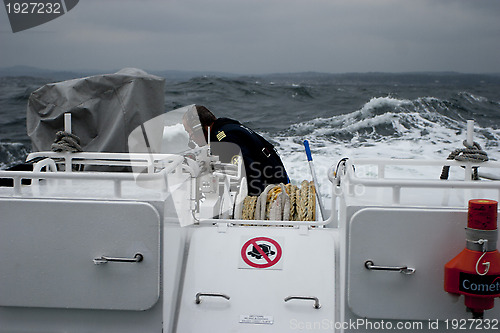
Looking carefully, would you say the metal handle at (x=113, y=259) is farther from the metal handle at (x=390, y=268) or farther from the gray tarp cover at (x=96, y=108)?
the gray tarp cover at (x=96, y=108)

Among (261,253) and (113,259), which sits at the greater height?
(113,259)

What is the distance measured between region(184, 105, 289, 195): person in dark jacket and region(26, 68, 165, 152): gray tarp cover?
1307 mm

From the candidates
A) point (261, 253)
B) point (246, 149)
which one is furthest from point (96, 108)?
point (261, 253)

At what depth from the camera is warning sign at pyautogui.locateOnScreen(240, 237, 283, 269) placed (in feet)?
9.11

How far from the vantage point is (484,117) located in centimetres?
1470

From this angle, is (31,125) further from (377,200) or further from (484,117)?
(484,117)

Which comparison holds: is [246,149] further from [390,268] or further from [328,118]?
[328,118]

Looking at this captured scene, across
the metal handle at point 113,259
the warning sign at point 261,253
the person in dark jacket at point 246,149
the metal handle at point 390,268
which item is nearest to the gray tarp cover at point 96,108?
the person in dark jacket at point 246,149

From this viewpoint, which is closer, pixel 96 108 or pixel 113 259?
pixel 113 259

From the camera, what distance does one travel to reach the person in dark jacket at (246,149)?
455 cm

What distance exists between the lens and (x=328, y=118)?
13.6 m

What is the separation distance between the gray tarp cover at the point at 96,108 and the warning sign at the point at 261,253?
10.2 feet

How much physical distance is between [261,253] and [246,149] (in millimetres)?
1945

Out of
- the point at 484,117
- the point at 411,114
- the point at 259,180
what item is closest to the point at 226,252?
the point at 259,180
